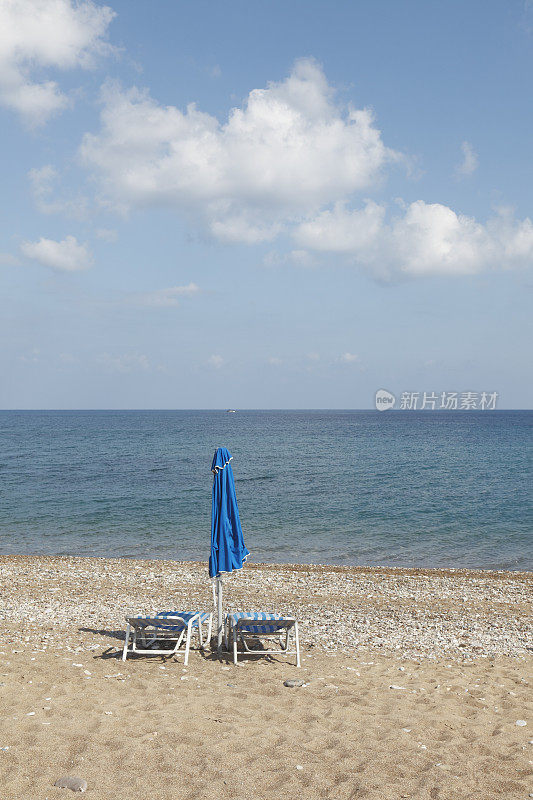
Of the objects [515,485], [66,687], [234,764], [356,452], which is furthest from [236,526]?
[356,452]

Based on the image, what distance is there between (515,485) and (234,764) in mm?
36791

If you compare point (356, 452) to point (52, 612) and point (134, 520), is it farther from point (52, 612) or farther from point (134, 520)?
point (52, 612)

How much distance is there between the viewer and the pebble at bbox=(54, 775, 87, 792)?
5.15 m

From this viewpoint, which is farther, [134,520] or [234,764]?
[134,520]

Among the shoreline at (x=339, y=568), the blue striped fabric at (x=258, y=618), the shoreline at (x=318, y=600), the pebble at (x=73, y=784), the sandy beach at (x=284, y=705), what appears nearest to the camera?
the pebble at (x=73, y=784)

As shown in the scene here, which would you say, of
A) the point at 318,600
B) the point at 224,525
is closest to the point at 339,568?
the point at 318,600

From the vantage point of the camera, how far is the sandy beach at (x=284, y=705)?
544 centimetres

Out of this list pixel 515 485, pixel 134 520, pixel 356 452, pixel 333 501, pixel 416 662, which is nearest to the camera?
pixel 416 662

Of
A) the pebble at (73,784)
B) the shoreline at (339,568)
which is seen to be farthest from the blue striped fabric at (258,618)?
the shoreline at (339,568)

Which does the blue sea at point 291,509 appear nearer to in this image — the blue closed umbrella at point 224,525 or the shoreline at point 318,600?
the shoreline at point 318,600

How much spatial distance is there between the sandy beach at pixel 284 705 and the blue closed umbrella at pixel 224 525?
1.55m

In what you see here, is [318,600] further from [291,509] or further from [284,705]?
[291,509]

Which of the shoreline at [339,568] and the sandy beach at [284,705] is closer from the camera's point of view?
the sandy beach at [284,705]

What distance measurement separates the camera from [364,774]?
18.2 ft
